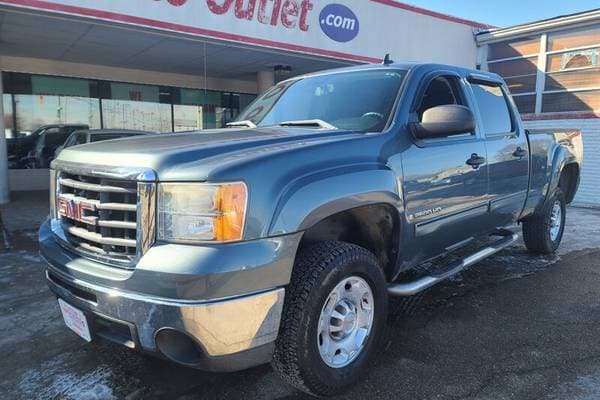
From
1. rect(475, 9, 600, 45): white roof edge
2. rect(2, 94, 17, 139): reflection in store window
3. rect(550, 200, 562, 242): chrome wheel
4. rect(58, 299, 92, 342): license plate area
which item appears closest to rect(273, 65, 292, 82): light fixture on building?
rect(475, 9, 600, 45): white roof edge

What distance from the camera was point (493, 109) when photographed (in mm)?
4406

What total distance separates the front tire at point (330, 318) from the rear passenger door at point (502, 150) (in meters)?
1.79

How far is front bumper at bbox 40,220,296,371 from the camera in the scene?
209 centimetres

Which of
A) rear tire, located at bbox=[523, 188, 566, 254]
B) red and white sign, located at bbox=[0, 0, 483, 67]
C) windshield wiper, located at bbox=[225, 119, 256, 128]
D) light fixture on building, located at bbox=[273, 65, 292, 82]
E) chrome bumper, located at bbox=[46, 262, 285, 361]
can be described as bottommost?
rear tire, located at bbox=[523, 188, 566, 254]

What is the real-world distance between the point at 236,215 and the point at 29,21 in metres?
8.24

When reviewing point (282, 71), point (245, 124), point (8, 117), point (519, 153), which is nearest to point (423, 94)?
point (245, 124)

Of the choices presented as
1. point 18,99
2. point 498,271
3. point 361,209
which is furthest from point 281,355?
point 18,99

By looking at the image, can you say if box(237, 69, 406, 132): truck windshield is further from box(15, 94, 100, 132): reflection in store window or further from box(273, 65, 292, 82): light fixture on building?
box(15, 94, 100, 132): reflection in store window

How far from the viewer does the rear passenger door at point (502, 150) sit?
4.06 m

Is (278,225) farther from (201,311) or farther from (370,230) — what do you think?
(370,230)

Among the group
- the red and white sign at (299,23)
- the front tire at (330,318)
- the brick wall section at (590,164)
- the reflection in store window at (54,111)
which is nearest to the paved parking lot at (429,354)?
the front tire at (330,318)

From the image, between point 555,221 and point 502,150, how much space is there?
90.9 inches

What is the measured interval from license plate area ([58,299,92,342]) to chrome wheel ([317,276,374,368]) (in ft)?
4.06

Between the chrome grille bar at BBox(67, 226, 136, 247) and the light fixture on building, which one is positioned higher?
the light fixture on building
